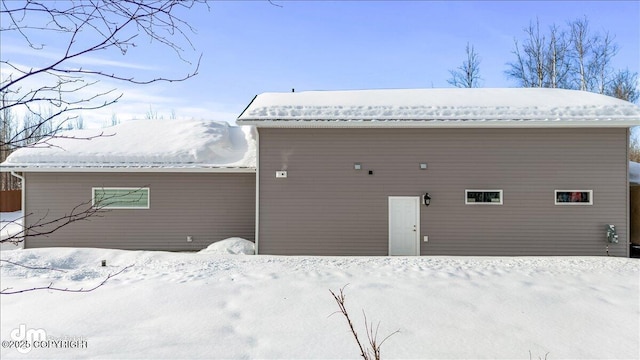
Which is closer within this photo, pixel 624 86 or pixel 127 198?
pixel 127 198

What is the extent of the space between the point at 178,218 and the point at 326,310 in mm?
6977

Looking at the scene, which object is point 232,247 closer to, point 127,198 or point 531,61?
point 127,198

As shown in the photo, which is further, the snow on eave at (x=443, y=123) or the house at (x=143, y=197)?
the house at (x=143, y=197)

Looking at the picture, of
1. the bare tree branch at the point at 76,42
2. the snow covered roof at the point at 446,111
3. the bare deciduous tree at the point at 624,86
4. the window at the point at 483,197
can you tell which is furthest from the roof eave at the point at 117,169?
the bare deciduous tree at the point at 624,86

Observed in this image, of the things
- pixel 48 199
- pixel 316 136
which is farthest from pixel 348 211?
pixel 48 199

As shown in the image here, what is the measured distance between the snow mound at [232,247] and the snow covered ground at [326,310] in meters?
1.52

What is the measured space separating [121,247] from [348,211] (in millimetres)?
6406

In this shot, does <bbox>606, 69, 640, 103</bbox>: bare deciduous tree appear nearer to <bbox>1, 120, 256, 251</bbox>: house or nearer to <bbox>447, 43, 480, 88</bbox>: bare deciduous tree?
<bbox>447, 43, 480, 88</bbox>: bare deciduous tree

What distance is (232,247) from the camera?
9828 millimetres

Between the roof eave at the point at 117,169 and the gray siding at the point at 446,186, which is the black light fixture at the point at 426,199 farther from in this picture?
the roof eave at the point at 117,169

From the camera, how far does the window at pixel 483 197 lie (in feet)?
31.0

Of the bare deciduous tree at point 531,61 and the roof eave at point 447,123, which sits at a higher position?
the bare deciduous tree at point 531,61

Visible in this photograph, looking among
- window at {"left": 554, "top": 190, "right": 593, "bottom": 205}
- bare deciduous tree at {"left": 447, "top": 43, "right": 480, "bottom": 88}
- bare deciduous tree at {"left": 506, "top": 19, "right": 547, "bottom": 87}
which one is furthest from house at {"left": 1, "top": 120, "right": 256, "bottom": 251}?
bare deciduous tree at {"left": 506, "top": 19, "right": 547, "bottom": 87}
